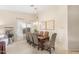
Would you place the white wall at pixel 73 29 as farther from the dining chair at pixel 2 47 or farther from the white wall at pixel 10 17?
the dining chair at pixel 2 47

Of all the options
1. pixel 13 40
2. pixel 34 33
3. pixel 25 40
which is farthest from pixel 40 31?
pixel 13 40

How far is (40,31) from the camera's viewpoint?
118 cm

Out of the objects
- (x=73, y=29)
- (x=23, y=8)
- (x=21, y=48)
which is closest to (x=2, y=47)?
(x=21, y=48)

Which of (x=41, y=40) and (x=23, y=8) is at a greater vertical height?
(x=23, y=8)

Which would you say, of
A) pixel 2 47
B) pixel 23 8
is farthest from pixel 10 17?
pixel 2 47

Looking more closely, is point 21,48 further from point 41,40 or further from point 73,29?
point 73,29

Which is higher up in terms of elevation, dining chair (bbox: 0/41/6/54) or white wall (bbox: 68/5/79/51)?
white wall (bbox: 68/5/79/51)

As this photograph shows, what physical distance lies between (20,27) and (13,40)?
158 mm

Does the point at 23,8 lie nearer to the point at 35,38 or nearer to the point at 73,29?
the point at 35,38

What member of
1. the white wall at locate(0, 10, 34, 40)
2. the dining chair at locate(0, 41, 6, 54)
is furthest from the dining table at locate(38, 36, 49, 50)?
the dining chair at locate(0, 41, 6, 54)

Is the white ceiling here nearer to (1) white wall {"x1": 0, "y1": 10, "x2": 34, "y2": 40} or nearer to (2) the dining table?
(1) white wall {"x1": 0, "y1": 10, "x2": 34, "y2": 40}

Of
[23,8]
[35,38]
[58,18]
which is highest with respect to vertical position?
[23,8]
